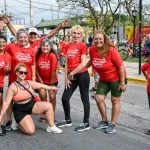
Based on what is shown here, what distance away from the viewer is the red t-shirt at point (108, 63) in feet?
16.1

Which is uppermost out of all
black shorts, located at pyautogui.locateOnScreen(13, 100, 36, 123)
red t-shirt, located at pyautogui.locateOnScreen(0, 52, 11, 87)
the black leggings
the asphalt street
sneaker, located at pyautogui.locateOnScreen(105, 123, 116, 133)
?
red t-shirt, located at pyautogui.locateOnScreen(0, 52, 11, 87)

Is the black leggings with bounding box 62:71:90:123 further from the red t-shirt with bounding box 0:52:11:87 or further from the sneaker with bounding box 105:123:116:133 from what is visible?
the red t-shirt with bounding box 0:52:11:87

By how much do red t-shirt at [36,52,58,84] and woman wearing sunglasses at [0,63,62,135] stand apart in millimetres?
428

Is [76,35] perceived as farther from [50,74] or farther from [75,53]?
[50,74]

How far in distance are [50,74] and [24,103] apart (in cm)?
79

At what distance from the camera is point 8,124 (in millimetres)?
5406

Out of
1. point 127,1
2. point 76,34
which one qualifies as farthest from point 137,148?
point 127,1

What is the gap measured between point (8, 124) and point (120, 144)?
205cm

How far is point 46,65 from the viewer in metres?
5.49

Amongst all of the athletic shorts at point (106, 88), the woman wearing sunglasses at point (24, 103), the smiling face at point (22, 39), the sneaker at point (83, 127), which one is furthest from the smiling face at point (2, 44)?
the sneaker at point (83, 127)

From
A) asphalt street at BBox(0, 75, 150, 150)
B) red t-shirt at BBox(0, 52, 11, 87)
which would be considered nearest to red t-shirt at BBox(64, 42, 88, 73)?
red t-shirt at BBox(0, 52, 11, 87)

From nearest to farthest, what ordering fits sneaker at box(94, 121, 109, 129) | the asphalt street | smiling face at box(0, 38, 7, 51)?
the asphalt street < smiling face at box(0, 38, 7, 51) < sneaker at box(94, 121, 109, 129)

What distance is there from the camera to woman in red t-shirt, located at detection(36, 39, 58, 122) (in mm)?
5441

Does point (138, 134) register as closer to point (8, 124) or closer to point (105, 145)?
point (105, 145)
